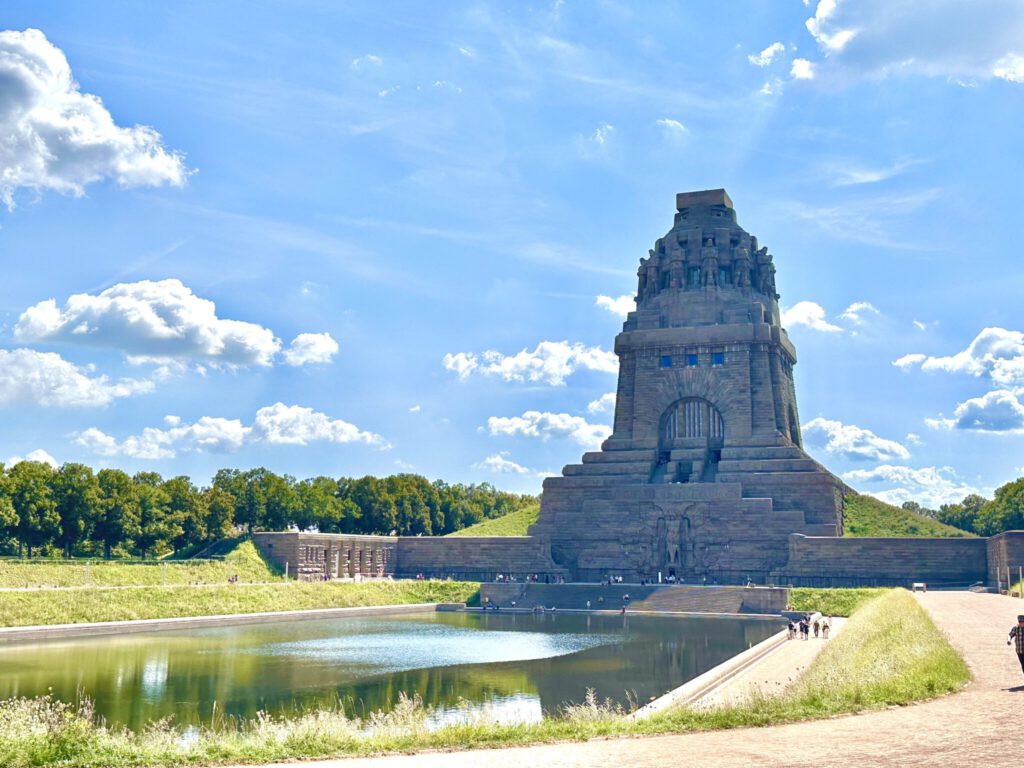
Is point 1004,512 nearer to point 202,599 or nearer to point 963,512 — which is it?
point 963,512

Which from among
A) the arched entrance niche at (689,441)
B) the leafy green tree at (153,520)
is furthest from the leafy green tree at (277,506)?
the arched entrance niche at (689,441)

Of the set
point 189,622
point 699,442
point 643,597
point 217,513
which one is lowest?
point 189,622

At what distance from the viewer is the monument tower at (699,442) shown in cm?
6912

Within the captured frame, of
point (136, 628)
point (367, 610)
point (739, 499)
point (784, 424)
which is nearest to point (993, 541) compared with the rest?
point (739, 499)

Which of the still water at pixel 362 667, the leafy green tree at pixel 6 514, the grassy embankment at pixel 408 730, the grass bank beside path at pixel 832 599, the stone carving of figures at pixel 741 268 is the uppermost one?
the stone carving of figures at pixel 741 268

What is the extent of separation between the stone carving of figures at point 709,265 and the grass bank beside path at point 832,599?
32575 mm

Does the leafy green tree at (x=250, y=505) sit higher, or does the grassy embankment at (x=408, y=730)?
the leafy green tree at (x=250, y=505)

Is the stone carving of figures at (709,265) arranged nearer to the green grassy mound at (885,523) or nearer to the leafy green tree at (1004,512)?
the green grassy mound at (885,523)

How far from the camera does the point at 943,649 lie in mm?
21891

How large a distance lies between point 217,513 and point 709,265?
4239 centimetres

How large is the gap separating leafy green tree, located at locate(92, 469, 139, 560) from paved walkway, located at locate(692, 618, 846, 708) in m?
41.1

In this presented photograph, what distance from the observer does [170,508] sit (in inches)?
2655

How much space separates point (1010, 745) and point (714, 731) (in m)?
4.17

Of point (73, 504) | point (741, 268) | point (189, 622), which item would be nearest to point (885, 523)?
point (741, 268)
